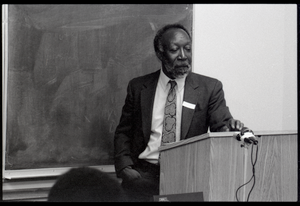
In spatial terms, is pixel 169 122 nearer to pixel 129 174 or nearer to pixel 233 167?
pixel 129 174

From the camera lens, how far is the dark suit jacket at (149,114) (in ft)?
9.59

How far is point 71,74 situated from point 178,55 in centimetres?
76

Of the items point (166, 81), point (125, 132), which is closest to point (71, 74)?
point (125, 132)

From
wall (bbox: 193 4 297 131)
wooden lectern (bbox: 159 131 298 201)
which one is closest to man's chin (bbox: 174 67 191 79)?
wall (bbox: 193 4 297 131)

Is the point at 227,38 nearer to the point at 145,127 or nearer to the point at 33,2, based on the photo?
the point at 145,127

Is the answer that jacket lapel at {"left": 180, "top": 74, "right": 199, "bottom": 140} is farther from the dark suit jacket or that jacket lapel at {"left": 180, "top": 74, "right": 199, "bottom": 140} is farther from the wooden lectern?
the wooden lectern

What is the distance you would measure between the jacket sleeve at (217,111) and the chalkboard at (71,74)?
1.98ft

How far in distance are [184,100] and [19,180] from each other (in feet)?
4.07

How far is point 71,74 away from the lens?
10.2 feet

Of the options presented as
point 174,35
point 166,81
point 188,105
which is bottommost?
point 188,105

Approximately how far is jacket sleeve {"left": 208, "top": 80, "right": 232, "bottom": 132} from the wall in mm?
500

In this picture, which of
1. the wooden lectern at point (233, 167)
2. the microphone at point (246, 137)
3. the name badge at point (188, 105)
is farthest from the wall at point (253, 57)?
the microphone at point (246, 137)

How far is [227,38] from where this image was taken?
3.54m

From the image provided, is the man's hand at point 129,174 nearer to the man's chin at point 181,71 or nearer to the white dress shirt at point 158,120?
the white dress shirt at point 158,120
